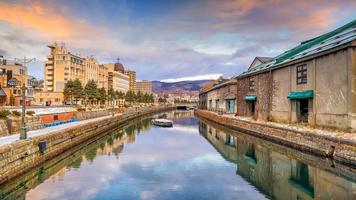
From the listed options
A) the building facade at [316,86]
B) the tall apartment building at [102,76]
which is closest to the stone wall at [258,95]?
the building facade at [316,86]

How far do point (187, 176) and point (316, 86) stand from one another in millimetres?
20853

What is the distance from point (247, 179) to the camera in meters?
23.4

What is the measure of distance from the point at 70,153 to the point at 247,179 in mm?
19385

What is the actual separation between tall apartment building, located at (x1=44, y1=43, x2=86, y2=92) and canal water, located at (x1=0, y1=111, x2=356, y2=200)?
119138mm

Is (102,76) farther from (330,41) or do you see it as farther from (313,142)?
(313,142)

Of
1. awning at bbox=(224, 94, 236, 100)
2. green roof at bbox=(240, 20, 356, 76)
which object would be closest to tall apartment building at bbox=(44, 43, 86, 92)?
awning at bbox=(224, 94, 236, 100)

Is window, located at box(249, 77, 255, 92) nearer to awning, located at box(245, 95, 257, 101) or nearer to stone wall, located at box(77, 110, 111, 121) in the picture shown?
awning, located at box(245, 95, 257, 101)

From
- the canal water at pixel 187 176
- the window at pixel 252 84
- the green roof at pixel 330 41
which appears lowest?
the canal water at pixel 187 176

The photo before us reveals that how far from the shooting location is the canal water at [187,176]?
1933 centimetres

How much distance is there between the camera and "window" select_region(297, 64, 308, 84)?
128 feet

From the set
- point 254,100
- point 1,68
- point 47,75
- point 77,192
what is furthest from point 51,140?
point 47,75

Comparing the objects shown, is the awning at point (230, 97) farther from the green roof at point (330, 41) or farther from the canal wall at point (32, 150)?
the canal wall at point (32, 150)

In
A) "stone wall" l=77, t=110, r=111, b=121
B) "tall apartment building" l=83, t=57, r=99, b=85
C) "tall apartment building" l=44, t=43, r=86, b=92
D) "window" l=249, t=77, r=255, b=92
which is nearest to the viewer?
"stone wall" l=77, t=110, r=111, b=121

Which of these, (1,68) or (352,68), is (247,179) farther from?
(1,68)
